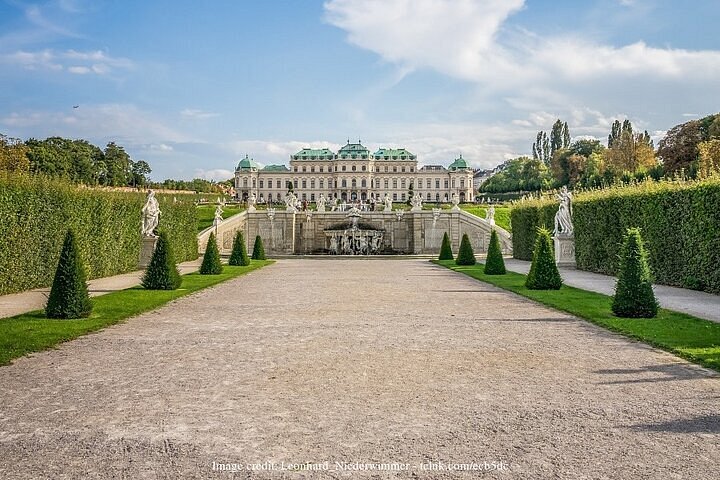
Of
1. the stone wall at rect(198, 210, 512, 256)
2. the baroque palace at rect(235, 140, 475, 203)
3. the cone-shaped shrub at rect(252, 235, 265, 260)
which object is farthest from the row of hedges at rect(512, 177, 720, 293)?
the baroque palace at rect(235, 140, 475, 203)

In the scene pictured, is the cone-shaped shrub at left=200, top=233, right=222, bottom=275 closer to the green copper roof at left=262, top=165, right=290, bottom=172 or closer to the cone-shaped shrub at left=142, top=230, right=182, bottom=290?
the cone-shaped shrub at left=142, top=230, right=182, bottom=290

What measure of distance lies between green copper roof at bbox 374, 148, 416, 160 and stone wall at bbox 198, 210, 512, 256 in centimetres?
7901

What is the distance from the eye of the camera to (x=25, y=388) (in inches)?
221

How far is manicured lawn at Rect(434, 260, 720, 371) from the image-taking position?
7144mm

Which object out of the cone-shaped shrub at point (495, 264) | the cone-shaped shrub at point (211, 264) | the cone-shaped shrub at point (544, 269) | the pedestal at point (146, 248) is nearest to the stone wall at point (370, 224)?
the pedestal at point (146, 248)

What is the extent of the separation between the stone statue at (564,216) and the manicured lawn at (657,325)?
8775mm

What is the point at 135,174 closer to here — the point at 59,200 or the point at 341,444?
the point at 59,200

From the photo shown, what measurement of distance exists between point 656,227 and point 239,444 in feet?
47.5

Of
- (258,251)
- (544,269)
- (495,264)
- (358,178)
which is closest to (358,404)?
(544,269)

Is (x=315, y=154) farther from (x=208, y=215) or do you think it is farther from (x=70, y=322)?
(x=70, y=322)

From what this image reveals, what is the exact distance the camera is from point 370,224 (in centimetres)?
3981

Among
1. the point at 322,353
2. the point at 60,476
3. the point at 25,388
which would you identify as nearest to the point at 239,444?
the point at 60,476

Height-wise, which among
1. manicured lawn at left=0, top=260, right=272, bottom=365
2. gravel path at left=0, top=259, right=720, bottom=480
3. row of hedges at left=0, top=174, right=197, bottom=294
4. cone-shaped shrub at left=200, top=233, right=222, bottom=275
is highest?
Result: row of hedges at left=0, top=174, right=197, bottom=294

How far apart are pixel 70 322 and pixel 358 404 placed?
18.8 feet
